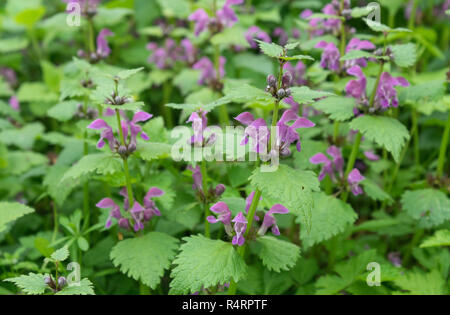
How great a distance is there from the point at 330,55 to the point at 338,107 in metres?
0.40

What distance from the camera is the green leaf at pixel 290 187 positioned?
54.5 inches

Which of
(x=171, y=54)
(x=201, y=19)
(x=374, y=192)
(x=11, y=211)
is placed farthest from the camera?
(x=171, y=54)

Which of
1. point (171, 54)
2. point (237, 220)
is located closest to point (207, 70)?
point (171, 54)

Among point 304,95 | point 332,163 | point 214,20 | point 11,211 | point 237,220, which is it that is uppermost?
point 304,95

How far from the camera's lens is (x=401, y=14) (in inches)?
181

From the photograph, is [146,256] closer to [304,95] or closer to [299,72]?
[304,95]

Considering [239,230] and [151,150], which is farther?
[151,150]

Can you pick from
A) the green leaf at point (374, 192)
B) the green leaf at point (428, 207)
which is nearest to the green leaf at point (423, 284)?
the green leaf at point (428, 207)

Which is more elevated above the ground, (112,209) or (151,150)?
(151,150)

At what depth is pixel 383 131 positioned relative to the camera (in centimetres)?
180

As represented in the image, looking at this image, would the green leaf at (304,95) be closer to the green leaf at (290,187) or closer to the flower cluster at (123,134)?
the green leaf at (290,187)

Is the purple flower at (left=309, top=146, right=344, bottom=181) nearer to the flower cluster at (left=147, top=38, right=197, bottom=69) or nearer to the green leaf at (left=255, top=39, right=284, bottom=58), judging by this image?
the green leaf at (left=255, top=39, right=284, bottom=58)

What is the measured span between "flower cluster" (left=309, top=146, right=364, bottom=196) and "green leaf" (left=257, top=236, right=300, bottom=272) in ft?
1.65

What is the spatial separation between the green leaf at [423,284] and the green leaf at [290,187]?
891 mm
